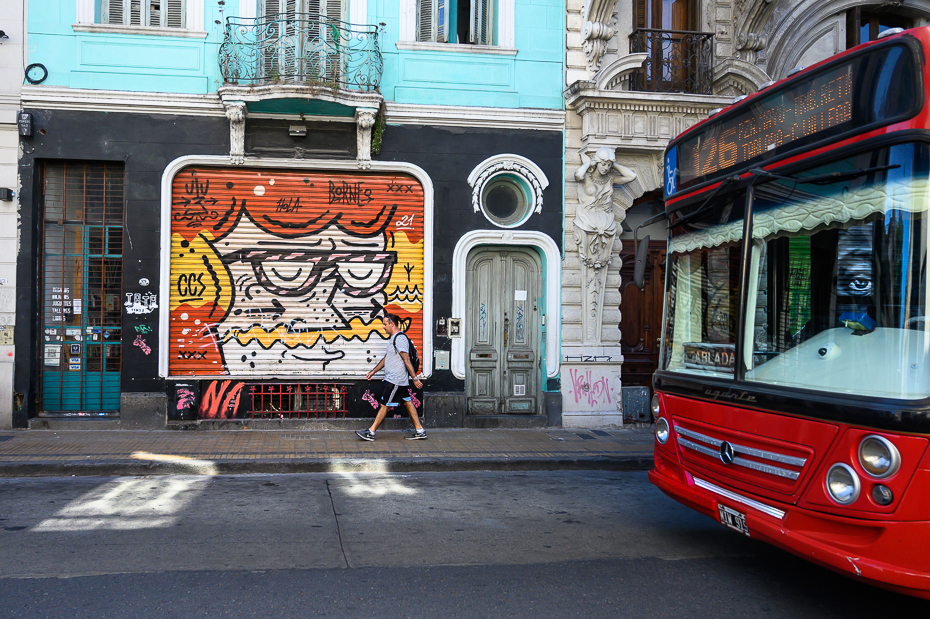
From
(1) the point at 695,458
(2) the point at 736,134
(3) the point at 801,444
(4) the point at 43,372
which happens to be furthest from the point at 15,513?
(2) the point at 736,134

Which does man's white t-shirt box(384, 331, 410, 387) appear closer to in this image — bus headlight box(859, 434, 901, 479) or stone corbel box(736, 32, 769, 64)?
bus headlight box(859, 434, 901, 479)

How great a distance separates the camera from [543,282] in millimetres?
11570

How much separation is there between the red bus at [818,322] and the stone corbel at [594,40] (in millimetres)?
6482

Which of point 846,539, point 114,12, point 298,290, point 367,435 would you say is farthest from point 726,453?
point 114,12

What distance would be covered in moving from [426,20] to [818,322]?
29.2 ft

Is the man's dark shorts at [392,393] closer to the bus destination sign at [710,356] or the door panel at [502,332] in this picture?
the door panel at [502,332]

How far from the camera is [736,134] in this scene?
5.21 meters

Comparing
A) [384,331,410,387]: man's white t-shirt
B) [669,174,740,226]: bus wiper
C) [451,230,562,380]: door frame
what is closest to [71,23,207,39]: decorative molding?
[451,230,562,380]: door frame

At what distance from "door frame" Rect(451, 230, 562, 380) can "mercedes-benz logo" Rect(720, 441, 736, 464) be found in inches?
256

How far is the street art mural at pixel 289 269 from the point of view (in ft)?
35.3

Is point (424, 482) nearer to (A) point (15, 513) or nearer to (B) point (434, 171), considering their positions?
(A) point (15, 513)

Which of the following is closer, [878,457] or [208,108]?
[878,457]

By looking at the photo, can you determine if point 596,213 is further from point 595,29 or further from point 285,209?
point 285,209

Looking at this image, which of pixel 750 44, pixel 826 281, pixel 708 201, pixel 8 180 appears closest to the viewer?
pixel 826 281
